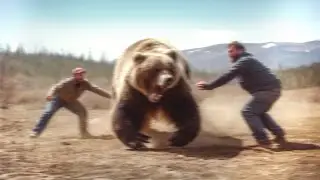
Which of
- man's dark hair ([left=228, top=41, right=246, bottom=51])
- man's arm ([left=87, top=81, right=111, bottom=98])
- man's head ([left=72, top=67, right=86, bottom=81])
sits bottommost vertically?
man's arm ([left=87, top=81, right=111, bottom=98])

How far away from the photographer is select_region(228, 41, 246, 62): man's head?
1.54 meters

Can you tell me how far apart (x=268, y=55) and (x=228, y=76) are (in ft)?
0.40

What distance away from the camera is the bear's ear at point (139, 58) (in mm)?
1548

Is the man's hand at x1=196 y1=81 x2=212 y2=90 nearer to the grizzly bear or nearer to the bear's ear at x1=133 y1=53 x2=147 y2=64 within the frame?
the grizzly bear

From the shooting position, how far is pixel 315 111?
1583 millimetres

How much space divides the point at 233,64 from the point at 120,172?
0.39 metres

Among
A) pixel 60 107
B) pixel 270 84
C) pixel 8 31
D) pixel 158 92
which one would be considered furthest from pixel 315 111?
pixel 8 31

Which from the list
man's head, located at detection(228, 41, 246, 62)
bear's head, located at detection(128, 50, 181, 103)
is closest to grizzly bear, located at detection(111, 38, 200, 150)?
bear's head, located at detection(128, 50, 181, 103)

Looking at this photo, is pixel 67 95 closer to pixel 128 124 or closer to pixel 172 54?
pixel 128 124

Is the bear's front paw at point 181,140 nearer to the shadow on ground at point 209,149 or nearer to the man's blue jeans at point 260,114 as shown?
the shadow on ground at point 209,149

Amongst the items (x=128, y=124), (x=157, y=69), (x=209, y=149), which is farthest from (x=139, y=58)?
(x=209, y=149)

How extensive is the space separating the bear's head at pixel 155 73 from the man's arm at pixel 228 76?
0.09 meters

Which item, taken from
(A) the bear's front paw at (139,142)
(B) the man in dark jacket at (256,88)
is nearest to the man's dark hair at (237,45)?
(B) the man in dark jacket at (256,88)

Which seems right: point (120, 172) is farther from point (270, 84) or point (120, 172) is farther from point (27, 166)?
point (270, 84)
